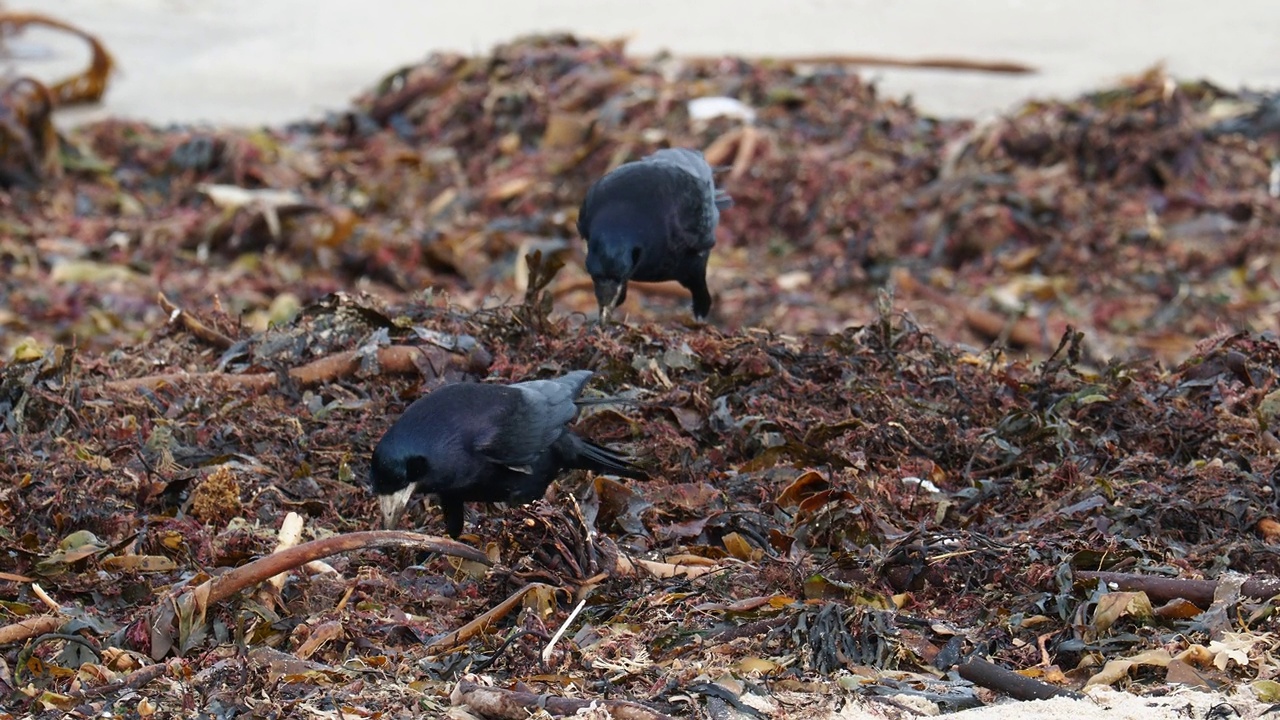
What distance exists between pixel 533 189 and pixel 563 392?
6065mm

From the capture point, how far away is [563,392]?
416 cm

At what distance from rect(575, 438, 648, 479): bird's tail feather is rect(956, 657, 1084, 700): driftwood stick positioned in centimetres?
126

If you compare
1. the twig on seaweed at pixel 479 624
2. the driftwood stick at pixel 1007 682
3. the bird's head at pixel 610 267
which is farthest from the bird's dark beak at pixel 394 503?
the bird's head at pixel 610 267

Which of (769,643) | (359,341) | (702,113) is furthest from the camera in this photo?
(702,113)

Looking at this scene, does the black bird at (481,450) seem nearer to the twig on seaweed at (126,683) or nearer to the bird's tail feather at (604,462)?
the bird's tail feather at (604,462)

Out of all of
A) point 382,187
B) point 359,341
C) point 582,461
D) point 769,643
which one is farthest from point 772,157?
point 769,643

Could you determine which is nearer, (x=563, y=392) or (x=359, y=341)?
(x=563, y=392)

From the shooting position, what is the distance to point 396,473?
3.72 metres

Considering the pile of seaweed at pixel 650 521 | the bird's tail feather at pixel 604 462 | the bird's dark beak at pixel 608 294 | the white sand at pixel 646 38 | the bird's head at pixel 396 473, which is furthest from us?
the white sand at pixel 646 38

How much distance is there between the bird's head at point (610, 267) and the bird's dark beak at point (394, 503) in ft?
4.86

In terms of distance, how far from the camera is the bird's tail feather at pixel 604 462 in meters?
4.11

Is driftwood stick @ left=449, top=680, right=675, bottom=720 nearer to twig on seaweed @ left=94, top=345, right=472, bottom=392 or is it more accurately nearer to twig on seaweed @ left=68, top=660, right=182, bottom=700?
twig on seaweed @ left=68, top=660, right=182, bottom=700

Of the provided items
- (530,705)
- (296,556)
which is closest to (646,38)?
(296,556)

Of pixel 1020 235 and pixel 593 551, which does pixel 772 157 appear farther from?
pixel 593 551
